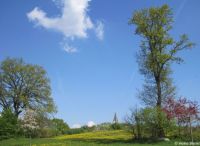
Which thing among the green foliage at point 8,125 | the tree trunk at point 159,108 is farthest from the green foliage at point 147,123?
the green foliage at point 8,125

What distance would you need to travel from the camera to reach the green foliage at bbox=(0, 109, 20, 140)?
60125 millimetres

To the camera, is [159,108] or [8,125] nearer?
[159,108]

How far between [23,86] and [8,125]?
503 inches

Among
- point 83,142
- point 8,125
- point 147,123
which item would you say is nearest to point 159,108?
point 147,123

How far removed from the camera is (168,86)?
53000mm

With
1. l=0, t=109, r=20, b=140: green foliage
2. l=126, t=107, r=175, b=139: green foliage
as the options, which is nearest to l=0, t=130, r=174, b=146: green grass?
l=126, t=107, r=175, b=139: green foliage

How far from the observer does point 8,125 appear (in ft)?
199

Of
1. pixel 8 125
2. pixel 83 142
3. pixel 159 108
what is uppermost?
pixel 159 108

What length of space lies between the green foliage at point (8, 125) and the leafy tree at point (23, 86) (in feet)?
29.0

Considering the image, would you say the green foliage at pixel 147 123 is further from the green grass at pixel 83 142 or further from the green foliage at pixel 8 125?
the green foliage at pixel 8 125

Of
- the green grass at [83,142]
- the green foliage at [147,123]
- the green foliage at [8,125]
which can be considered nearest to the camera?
the green grass at [83,142]

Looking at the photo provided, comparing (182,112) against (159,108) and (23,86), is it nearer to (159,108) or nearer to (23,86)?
(159,108)

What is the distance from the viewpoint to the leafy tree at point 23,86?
2795 inches

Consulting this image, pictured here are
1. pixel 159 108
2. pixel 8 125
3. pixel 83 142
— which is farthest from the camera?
pixel 8 125
